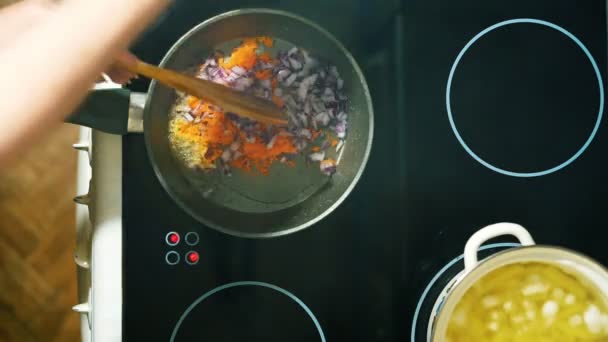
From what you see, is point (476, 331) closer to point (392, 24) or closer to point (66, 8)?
point (392, 24)

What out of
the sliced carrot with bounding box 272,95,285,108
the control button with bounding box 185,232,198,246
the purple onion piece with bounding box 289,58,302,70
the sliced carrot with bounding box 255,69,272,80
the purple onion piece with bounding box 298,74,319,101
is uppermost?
the purple onion piece with bounding box 289,58,302,70

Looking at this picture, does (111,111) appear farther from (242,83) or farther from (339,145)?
(339,145)

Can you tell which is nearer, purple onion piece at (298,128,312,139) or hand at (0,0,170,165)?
hand at (0,0,170,165)

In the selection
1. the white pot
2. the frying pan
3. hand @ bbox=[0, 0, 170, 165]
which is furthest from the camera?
the frying pan

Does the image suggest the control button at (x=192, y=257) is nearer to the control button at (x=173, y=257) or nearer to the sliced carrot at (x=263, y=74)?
the control button at (x=173, y=257)

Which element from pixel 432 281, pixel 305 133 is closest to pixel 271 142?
pixel 305 133

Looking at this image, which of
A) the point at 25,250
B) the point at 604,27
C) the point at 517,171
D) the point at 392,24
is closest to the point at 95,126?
the point at 392,24

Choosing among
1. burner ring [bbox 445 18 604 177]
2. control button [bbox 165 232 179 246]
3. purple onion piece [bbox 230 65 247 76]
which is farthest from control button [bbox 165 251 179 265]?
burner ring [bbox 445 18 604 177]

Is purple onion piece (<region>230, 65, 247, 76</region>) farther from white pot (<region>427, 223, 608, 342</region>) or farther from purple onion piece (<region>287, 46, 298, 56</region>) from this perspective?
white pot (<region>427, 223, 608, 342</region>)
